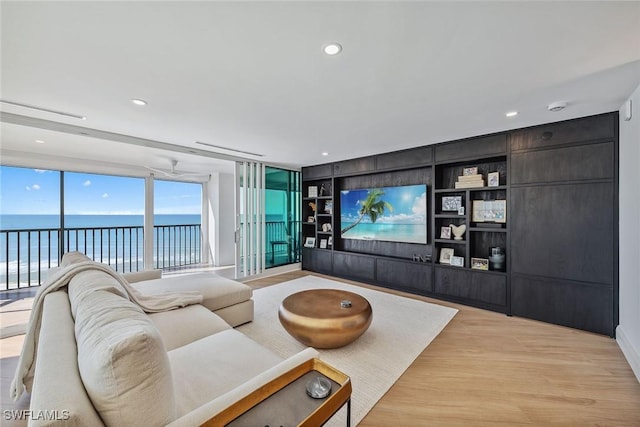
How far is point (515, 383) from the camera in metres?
1.98

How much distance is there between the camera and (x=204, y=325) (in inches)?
78.7

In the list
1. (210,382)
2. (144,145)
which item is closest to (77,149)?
(144,145)

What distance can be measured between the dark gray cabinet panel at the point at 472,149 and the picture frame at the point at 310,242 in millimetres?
3103

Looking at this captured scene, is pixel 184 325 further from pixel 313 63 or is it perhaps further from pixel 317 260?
pixel 317 260

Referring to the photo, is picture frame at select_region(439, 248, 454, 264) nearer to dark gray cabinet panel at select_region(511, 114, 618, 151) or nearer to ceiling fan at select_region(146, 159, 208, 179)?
dark gray cabinet panel at select_region(511, 114, 618, 151)

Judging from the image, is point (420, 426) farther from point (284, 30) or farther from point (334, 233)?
point (334, 233)

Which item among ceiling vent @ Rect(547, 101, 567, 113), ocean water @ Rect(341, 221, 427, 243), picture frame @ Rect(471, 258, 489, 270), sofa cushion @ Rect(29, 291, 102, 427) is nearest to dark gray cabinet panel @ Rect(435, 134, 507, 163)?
ceiling vent @ Rect(547, 101, 567, 113)

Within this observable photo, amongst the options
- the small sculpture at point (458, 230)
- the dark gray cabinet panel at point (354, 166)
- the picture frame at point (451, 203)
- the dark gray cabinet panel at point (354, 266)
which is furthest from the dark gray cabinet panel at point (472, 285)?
the dark gray cabinet panel at point (354, 166)

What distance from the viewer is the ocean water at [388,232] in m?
4.29

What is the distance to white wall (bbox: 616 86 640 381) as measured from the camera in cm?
218

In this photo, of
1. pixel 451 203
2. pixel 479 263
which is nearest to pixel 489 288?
pixel 479 263

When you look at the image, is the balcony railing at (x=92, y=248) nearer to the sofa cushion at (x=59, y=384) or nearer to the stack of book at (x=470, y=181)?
the sofa cushion at (x=59, y=384)

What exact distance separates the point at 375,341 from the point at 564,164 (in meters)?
2.91

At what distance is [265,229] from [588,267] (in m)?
4.82
